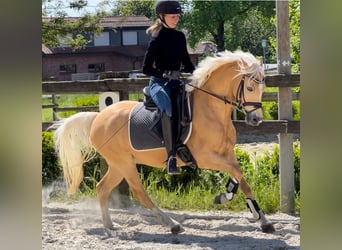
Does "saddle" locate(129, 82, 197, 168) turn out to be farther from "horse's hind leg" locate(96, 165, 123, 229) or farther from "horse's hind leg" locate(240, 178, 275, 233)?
"horse's hind leg" locate(240, 178, 275, 233)

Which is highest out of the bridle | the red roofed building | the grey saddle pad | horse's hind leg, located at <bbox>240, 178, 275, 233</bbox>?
the red roofed building

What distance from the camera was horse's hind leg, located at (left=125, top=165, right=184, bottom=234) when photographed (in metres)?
4.00

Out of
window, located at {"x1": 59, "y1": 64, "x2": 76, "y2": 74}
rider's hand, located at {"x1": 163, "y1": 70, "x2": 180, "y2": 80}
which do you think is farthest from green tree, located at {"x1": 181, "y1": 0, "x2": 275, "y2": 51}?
window, located at {"x1": 59, "y1": 64, "x2": 76, "y2": 74}

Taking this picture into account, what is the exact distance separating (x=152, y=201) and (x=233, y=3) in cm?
162

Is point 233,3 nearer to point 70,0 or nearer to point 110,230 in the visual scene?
point 70,0

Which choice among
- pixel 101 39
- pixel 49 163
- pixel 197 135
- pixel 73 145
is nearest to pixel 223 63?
pixel 197 135

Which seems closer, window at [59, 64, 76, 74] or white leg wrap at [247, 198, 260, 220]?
white leg wrap at [247, 198, 260, 220]

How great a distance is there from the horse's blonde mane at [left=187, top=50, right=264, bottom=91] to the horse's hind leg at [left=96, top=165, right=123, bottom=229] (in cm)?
91

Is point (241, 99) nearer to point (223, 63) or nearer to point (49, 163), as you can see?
point (223, 63)

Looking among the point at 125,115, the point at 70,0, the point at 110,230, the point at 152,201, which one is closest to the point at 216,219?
the point at 152,201

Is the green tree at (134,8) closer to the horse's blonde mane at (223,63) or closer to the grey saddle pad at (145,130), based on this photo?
the horse's blonde mane at (223,63)

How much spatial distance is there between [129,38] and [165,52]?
33cm

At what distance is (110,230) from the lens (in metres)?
4.06

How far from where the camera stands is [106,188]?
415cm
